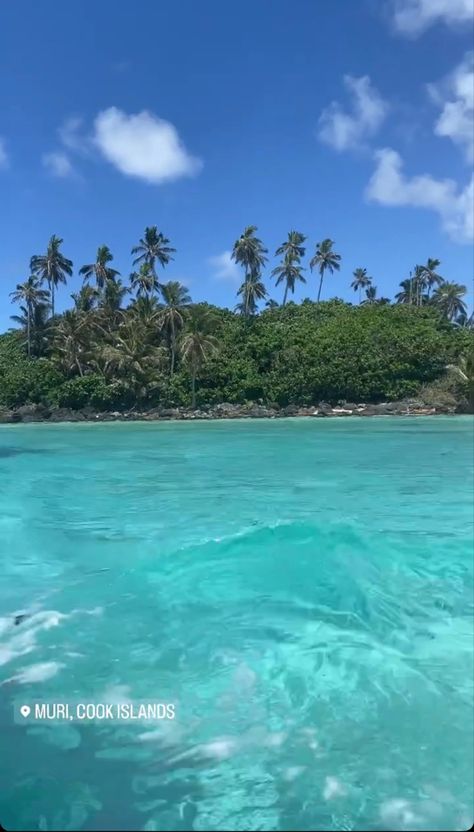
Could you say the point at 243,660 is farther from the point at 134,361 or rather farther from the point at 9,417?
the point at 9,417

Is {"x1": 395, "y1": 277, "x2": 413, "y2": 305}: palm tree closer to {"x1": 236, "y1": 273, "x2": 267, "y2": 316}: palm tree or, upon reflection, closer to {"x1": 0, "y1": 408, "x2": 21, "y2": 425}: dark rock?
{"x1": 236, "y1": 273, "x2": 267, "y2": 316}: palm tree

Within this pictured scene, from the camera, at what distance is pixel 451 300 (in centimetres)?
6962

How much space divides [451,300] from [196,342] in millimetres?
35284

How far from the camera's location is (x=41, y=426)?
147ft

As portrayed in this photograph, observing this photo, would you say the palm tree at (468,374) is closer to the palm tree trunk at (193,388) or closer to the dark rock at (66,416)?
the palm tree trunk at (193,388)

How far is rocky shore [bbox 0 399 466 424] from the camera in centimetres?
4841

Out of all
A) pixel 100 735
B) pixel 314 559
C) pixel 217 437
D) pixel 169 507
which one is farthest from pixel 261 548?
pixel 217 437

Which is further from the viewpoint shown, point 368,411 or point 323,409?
point 323,409

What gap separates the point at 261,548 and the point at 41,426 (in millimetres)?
38041

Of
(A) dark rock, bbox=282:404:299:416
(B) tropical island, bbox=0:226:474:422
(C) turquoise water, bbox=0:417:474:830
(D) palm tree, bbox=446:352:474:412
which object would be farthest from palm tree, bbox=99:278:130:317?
(C) turquoise water, bbox=0:417:474:830

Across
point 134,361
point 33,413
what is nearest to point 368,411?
point 134,361

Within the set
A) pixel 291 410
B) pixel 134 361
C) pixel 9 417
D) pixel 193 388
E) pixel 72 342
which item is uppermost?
pixel 72 342

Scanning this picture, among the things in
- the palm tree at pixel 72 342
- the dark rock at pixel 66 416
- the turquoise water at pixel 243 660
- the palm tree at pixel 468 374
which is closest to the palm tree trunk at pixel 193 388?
the dark rock at pixel 66 416

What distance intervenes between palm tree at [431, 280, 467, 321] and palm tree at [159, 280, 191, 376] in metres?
32.2
